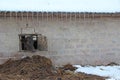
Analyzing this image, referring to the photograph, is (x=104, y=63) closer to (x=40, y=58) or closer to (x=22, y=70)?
(x=40, y=58)

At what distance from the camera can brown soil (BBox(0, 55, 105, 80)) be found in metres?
12.8

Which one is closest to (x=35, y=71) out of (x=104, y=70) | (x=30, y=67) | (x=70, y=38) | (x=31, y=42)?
(x=30, y=67)

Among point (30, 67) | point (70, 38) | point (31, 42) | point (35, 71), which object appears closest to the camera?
point (35, 71)

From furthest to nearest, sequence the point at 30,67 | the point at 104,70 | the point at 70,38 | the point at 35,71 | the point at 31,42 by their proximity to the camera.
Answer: the point at 70,38
the point at 31,42
the point at 104,70
the point at 30,67
the point at 35,71

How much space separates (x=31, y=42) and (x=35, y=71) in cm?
249

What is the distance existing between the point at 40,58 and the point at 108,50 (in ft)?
9.90

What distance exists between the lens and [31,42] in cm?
1557

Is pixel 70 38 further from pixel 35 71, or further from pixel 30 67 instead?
pixel 35 71

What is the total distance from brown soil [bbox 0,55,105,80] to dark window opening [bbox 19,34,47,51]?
88 centimetres

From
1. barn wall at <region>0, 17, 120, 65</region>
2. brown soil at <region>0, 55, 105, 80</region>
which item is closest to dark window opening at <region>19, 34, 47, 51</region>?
barn wall at <region>0, 17, 120, 65</region>

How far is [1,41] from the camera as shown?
598 inches

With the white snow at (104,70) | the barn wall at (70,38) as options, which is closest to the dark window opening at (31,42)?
the barn wall at (70,38)

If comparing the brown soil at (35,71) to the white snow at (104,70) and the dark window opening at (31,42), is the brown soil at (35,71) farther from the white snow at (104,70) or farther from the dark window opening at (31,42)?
the dark window opening at (31,42)
